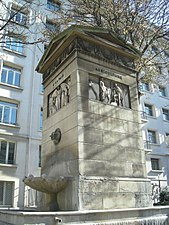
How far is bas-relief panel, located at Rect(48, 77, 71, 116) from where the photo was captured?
23.4ft

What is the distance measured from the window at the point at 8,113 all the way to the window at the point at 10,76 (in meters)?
2.13

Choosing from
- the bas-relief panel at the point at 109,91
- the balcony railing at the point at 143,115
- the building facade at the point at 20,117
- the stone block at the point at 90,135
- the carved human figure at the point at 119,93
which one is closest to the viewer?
the stone block at the point at 90,135

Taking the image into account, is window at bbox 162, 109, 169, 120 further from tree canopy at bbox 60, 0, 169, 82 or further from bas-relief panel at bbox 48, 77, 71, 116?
bas-relief panel at bbox 48, 77, 71, 116

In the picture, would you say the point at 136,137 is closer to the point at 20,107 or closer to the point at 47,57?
the point at 47,57

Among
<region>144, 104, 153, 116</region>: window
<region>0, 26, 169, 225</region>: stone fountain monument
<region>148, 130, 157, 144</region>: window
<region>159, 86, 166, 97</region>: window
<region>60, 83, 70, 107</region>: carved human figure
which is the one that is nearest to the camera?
<region>0, 26, 169, 225</region>: stone fountain monument

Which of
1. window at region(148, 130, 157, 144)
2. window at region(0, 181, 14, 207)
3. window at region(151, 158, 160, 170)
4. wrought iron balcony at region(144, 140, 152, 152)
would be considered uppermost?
window at region(148, 130, 157, 144)

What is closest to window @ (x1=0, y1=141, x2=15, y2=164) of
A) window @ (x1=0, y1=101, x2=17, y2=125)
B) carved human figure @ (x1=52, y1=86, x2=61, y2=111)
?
window @ (x1=0, y1=101, x2=17, y2=125)

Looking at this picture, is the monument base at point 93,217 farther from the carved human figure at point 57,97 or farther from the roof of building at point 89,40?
the roof of building at point 89,40

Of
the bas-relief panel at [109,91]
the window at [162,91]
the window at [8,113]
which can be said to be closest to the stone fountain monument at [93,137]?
the bas-relief panel at [109,91]

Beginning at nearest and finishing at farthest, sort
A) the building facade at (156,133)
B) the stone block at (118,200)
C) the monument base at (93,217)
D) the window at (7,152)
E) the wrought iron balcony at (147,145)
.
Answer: the monument base at (93,217) < the stone block at (118,200) < the window at (7,152) < the building facade at (156,133) < the wrought iron balcony at (147,145)

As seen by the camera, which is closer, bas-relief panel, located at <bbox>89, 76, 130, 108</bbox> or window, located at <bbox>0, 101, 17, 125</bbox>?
bas-relief panel, located at <bbox>89, 76, 130, 108</bbox>

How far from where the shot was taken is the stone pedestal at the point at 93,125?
5.89 meters

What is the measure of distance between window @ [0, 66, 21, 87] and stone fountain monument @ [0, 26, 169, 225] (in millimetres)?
13712

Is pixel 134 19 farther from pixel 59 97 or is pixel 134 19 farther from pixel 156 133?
pixel 156 133
